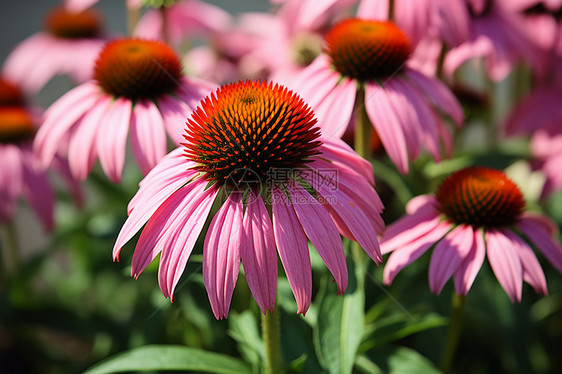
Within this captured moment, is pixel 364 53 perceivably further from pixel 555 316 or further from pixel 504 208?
pixel 555 316

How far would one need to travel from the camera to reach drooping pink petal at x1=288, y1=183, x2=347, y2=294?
0.68m

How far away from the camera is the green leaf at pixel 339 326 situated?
2.69 ft

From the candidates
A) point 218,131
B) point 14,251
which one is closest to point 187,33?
point 14,251

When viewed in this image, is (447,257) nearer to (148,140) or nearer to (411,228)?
(411,228)

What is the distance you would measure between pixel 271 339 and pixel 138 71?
22.6 inches

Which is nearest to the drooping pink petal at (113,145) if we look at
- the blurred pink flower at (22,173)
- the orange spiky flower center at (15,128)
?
the blurred pink flower at (22,173)

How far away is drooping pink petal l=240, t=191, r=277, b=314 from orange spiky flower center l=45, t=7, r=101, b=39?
1475 millimetres

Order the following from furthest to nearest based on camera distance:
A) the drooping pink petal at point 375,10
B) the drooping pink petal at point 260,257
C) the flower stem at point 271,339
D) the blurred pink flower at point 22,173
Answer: the blurred pink flower at point 22,173 < the drooping pink petal at point 375,10 < the flower stem at point 271,339 < the drooping pink petal at point 260,257

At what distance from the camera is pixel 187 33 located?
6.34 feet

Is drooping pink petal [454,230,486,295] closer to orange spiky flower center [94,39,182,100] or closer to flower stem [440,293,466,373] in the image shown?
flower stem [440,293,466,373]

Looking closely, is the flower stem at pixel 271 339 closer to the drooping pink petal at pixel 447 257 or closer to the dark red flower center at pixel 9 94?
the drooping pink petal at pixel 447 257

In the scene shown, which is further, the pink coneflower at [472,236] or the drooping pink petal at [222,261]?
the pink coneflower at [472,236]

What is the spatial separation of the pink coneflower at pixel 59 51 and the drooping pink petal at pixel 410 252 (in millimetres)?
1223

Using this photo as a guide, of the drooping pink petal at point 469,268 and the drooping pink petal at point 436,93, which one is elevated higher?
the drooping pink petal at point 436,93
